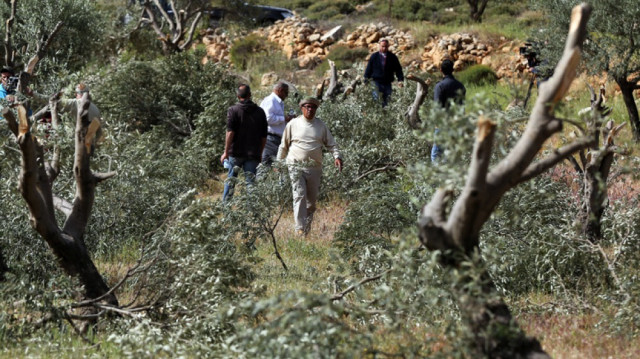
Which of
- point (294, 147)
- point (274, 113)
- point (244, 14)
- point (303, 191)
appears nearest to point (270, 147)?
point (274, 113)

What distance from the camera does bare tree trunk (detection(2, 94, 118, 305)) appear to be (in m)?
5.92

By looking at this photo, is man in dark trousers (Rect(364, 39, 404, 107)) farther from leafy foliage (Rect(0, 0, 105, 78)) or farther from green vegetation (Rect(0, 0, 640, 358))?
leafy foliage (Rect(0, 0, 105, 78))

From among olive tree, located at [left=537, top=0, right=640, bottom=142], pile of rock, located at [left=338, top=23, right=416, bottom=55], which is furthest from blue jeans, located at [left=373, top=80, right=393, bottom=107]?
pile of rock, located at [left=338, top=23, right=416, bottom=55]

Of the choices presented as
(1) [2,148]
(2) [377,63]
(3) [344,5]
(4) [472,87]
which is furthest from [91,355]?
Result: (3) [344,5]

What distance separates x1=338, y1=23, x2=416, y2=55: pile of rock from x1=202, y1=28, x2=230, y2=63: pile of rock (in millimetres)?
5037

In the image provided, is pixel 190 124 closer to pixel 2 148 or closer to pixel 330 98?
pixel 330 98

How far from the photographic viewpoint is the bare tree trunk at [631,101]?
15898 millimetres

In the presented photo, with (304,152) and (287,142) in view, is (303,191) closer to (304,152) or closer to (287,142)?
(304,152)

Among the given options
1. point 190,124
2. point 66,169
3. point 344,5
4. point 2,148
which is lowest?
point 344,5

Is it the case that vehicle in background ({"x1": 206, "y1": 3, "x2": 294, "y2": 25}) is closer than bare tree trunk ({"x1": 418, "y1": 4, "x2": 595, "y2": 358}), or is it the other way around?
bare tree trunk ({"x1": 418, "y1": 4, "x2": 595, "y2": 358})

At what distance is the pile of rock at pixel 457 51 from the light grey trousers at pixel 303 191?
52.9 feet

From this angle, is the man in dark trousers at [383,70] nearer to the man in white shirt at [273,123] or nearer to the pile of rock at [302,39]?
the man in white shirt at [273,123]

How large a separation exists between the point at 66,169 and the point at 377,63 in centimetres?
750

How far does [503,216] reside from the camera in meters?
7.92
